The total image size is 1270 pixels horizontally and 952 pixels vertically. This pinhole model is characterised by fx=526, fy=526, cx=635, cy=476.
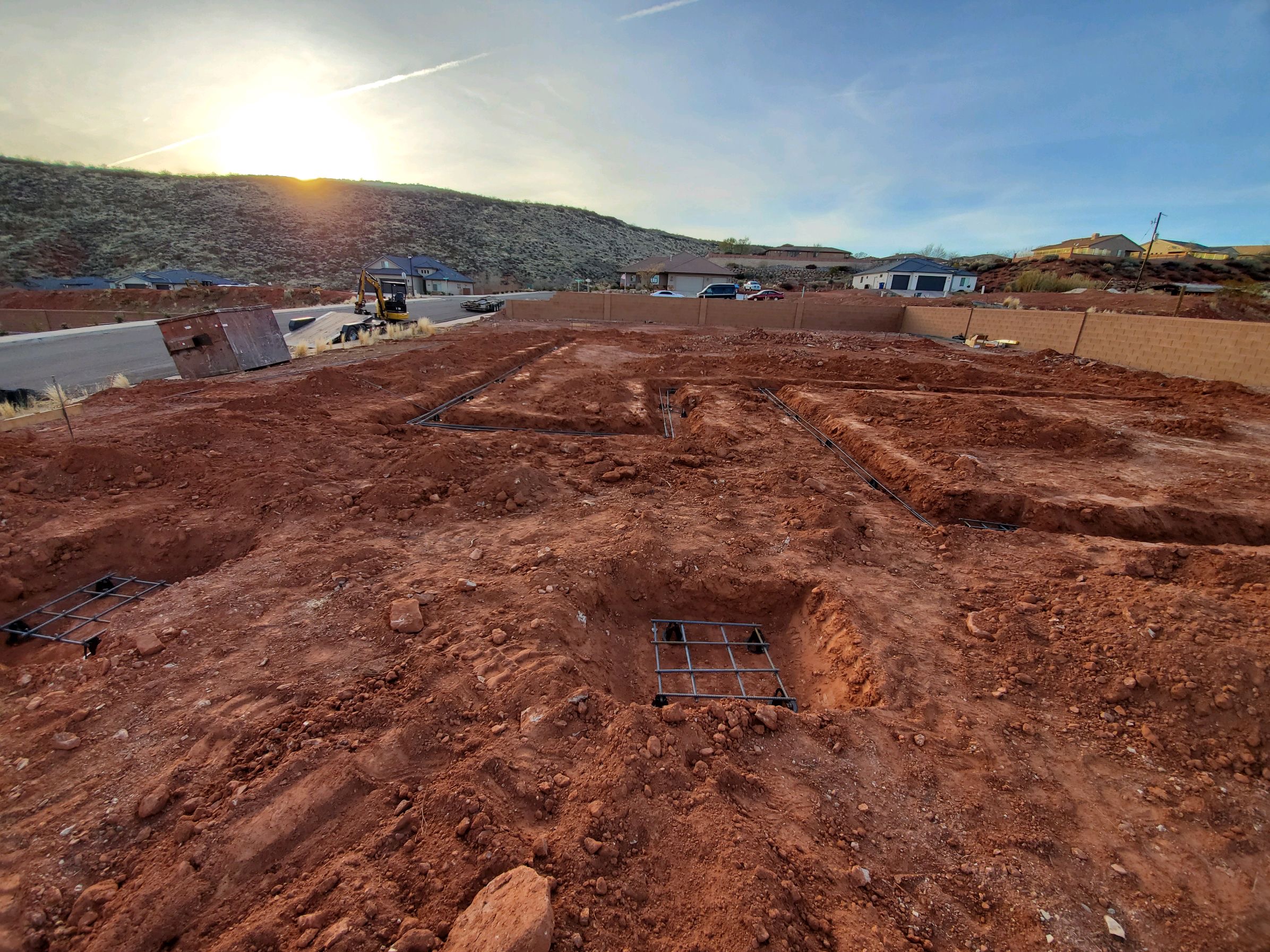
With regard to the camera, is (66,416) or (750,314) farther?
(750,314)

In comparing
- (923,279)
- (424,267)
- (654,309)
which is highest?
(923,279)

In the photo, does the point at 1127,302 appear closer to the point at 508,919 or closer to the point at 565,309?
the point at 565,309

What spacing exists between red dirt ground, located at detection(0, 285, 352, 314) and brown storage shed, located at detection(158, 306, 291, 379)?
14.9m

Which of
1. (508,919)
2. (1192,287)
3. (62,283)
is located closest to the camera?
(508,919)

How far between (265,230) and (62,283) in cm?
1679

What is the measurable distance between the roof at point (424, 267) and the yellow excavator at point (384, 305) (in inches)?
672

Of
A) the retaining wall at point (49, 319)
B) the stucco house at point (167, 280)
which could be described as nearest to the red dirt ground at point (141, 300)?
the retaining wall at point (49, 319)

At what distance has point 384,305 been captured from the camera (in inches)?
821

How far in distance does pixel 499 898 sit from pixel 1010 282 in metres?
47.3

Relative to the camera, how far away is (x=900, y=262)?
4356 cm

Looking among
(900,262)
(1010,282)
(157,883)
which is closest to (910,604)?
(157,883)

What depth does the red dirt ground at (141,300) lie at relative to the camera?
971 inches

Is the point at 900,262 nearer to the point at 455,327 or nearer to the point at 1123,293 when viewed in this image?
the point at 1123,293

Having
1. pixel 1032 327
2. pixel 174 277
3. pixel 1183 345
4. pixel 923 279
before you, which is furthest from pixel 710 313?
pixel 174 277
